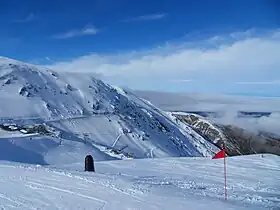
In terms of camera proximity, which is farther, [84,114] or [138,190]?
[84,114]

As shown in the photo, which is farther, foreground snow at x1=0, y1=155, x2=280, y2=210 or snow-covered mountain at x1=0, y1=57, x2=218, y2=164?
snow-covered mountain at x1=0, y1=57, x2=218, y2=164

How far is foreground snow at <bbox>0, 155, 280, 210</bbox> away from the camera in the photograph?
11.8m

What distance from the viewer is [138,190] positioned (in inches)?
534

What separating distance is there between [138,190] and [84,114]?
121 metres

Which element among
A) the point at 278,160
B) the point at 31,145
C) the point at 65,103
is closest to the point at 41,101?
the point at 65,103

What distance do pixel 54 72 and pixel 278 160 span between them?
15515cm

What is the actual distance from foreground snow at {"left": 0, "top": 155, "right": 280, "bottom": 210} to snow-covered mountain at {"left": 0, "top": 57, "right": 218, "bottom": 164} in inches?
2248

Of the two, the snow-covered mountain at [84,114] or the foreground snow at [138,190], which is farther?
the snow-covered mountain at [84,114]

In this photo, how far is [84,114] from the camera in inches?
5241

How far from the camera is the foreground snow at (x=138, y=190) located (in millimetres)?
11750

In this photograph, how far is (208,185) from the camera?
1638 centimetres

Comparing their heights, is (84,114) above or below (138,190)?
above

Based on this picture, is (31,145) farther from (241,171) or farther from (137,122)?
(137,122)

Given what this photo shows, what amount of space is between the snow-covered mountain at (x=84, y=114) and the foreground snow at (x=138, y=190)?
5709 centimetres
